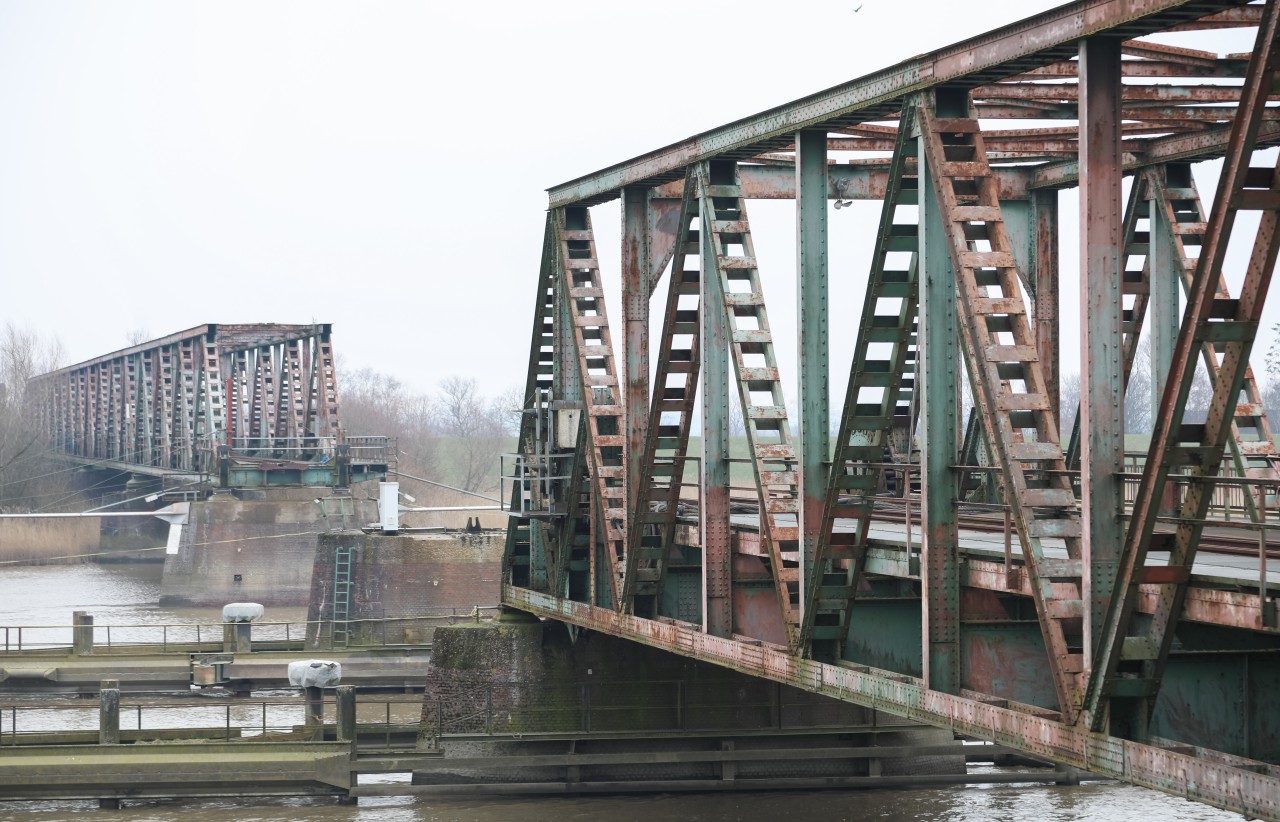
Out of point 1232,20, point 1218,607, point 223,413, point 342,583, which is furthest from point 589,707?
point 223,413

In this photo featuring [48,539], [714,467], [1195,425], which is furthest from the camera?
[48,539]

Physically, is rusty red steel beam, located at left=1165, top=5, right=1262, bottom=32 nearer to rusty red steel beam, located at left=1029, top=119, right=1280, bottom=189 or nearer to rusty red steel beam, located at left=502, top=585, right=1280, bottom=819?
rusty red steel beam, located at left=1029, top=119, right=1280, bottom=189

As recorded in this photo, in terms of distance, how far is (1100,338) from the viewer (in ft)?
34.6

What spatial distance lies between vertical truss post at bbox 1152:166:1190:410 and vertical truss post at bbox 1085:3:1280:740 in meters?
9.86

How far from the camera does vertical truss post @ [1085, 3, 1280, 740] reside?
29.3 ft

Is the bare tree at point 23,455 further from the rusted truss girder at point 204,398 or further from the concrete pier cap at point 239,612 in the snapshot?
the concrete pier cap at point 239,612

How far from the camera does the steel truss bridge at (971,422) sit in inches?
392

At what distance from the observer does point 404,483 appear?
322 ft

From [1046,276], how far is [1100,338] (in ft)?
40.2

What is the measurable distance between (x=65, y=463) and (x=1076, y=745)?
106 m

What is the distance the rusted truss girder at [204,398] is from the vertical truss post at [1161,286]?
140ft

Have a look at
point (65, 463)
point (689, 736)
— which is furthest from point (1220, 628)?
point (65, 463)

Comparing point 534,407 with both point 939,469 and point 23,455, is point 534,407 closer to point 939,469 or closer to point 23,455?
point 939,469

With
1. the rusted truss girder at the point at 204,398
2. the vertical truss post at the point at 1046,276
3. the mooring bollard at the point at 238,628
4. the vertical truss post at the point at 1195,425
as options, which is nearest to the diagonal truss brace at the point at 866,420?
the vertical truss post at the point at 1195,425
